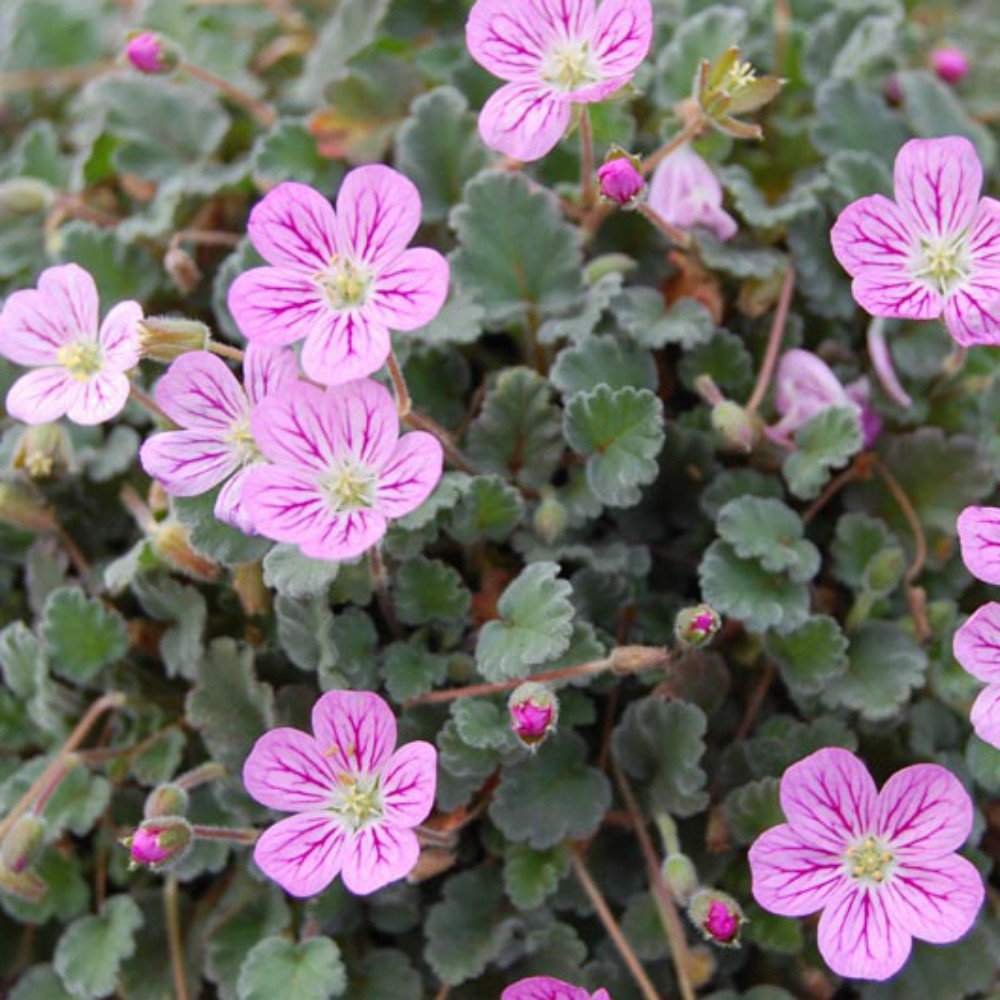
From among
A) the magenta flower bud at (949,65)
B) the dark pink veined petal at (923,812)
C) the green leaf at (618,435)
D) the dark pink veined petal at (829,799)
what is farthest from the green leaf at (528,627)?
the magenta flower bud at (949,65)

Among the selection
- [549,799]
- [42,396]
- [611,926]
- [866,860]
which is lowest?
[611,926]

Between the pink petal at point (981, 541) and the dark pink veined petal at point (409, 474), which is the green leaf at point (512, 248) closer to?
the dark pink veined petal at point (409, 474)

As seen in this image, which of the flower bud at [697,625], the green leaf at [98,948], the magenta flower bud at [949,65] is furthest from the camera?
the magenta flower bud at [949,65]

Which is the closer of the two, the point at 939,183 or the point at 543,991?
the point at 543,991

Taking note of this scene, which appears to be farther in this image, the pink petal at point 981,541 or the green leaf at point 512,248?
the green leaf at point 512,248

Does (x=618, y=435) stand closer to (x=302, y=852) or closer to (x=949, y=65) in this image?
(x=302, y=852)

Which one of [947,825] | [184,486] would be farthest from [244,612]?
[947,825]

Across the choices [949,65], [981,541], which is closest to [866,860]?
[981,541]

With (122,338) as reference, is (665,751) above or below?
below
